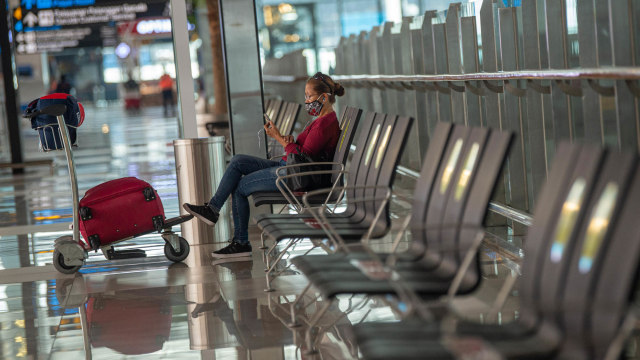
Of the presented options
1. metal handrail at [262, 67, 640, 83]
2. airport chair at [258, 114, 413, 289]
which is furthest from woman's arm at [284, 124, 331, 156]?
metal handrail at [262, 67, 640, 83]

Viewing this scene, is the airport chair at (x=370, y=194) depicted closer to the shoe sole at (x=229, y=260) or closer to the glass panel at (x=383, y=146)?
the glass panel at (x=383, y=146)

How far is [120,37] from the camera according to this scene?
58.5 ft

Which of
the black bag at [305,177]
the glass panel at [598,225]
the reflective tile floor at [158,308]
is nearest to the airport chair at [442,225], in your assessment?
the glass panel at [598,225]

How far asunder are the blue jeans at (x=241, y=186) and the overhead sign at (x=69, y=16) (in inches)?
319

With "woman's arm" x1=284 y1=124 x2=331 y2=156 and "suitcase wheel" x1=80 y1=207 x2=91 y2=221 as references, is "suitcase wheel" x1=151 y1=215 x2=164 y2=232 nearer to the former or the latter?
"suitcase wheel" x1=80 y1=207 x2=91 y2=221

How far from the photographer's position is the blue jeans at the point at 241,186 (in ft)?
21.0

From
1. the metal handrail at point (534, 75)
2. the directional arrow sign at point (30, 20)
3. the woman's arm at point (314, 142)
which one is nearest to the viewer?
the metal handrail at point (534, 75)

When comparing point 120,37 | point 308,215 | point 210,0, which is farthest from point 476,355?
point 120,37

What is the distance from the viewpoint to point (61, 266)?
647cm

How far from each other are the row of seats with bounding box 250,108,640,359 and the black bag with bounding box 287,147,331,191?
2157 millimetres

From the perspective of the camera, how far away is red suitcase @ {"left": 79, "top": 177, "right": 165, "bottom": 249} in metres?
6.45

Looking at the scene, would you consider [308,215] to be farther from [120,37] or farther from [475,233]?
[120,37]

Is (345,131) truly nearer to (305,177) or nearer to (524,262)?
(305,177)

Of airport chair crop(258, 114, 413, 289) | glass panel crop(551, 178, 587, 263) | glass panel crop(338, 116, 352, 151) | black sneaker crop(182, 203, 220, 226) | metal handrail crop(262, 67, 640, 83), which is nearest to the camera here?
glass panel crop(551, 178, 587, 263)
